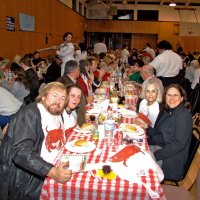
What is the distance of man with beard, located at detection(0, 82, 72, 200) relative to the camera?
5.52 ft

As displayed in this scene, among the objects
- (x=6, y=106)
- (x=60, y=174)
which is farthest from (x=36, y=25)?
(x=60, y=174)

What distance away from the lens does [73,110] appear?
2.82 meters

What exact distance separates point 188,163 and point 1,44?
484cm

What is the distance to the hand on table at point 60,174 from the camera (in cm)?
154

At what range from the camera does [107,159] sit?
1.87m

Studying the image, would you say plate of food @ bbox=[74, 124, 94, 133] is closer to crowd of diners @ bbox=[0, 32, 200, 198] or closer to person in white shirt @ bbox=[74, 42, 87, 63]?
crowd of diners @ bbox=[0, 32, 200, 198]

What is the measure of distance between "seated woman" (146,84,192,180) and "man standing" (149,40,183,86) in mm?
3467

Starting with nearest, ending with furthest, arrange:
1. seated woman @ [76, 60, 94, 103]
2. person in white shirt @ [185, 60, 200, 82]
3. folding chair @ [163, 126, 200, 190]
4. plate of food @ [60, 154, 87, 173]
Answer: plate of food @ [60, 154, 87, 173], folding chair @ [163, 126, 200, 190], seated woman @ [76, 60, 94, 103], person in white shirt @ [185, 60, 200, 82]

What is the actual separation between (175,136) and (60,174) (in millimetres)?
1161

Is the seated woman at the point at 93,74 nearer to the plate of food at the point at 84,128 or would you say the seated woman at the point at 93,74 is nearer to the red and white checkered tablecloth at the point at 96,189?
the plate of food at the point at 84,128

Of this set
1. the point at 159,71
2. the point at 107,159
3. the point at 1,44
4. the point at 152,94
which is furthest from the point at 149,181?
the point at 1,44

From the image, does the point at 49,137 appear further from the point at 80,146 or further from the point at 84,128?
the point at 84,128

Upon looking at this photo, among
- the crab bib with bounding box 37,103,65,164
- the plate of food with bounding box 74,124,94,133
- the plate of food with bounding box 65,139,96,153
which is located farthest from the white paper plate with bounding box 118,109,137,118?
the crab bib with bounding box 37,103,65,164

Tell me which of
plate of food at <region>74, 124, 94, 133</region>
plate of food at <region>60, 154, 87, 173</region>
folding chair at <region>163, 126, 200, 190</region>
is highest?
plate of food at <region>60, 154, 87, 173</region>
